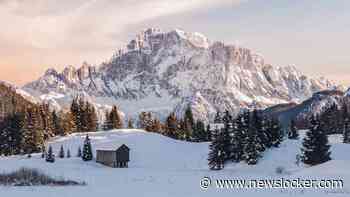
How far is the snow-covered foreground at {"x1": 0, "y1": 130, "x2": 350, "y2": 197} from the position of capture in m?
34.3

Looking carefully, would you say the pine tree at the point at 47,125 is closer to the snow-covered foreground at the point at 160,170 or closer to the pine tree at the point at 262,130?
the snow-covered foreground at the point at 160,170

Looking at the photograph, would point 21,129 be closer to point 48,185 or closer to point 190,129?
point 190,129

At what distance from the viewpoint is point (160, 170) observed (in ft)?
238

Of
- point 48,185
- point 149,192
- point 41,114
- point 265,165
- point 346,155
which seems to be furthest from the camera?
point 41,114

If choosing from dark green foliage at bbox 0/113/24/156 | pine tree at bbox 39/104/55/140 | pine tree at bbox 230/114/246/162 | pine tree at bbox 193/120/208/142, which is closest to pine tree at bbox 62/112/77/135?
pine tree at bbox 39/104/55/140

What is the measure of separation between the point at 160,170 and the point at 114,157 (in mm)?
23001

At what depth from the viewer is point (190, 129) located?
136 meters

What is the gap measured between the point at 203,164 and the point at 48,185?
193 feet

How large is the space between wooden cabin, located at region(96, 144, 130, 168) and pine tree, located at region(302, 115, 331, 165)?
3194 centimetres

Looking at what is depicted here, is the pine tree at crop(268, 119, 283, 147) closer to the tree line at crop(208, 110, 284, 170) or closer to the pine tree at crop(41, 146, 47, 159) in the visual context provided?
the tree line at crop(208, 110, 284, 170)

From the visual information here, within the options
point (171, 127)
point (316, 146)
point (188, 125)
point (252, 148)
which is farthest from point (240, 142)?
point (171, 127)

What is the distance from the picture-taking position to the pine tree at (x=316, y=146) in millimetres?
76188

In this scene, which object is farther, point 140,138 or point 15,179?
point 140,138

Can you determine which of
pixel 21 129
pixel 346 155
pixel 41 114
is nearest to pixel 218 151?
pixel 346 155
